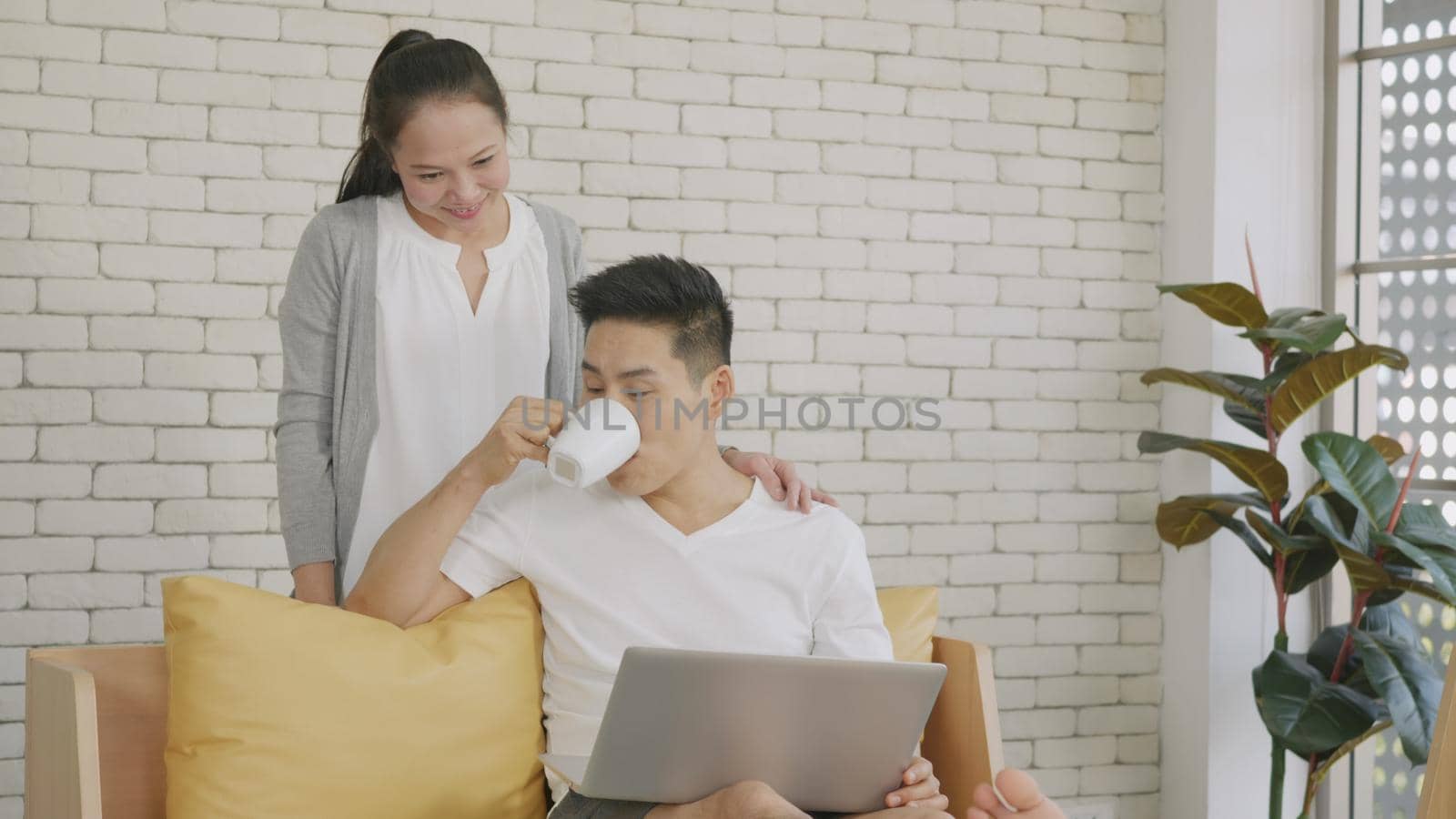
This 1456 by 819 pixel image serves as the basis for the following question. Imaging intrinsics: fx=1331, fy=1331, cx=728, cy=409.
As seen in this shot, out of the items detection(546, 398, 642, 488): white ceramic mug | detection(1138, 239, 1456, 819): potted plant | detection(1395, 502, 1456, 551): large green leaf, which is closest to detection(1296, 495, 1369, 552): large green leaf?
detection(1138, 239, 1456, 819): potted plant

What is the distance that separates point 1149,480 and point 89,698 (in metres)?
2.82

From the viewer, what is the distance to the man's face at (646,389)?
1937 mm

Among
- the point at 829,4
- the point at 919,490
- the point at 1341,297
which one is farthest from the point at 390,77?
the point at 1341,297

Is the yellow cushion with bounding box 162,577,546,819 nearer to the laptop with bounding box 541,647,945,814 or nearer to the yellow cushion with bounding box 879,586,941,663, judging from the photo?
the laptop with bounding box 541,647,945,814

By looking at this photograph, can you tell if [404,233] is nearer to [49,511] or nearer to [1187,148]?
[49,511]

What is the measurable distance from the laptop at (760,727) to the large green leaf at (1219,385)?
1.82m

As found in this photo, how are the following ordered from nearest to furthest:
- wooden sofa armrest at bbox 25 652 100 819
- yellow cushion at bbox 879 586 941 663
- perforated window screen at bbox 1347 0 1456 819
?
1. wooden sofa armrest at bbox 25 652 100 819
2. yellow cushion at bbox 879 586 941 663
3. perforated window screen at bbox 1347 0 1456 819

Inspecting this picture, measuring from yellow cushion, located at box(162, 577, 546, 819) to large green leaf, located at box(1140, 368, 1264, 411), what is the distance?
1945 millimetres

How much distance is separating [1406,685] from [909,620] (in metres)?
1.34

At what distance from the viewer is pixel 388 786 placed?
1834mm

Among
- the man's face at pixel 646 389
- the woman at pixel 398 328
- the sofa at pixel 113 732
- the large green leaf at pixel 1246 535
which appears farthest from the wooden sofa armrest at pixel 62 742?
the large green leaf at pixel 1246 535

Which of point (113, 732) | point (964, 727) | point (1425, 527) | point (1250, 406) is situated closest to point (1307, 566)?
point (1425, 527)

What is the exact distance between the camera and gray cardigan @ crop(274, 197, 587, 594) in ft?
6.69

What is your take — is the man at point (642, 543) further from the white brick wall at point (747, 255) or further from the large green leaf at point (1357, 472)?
the large green leaf at point (1357, 472)
